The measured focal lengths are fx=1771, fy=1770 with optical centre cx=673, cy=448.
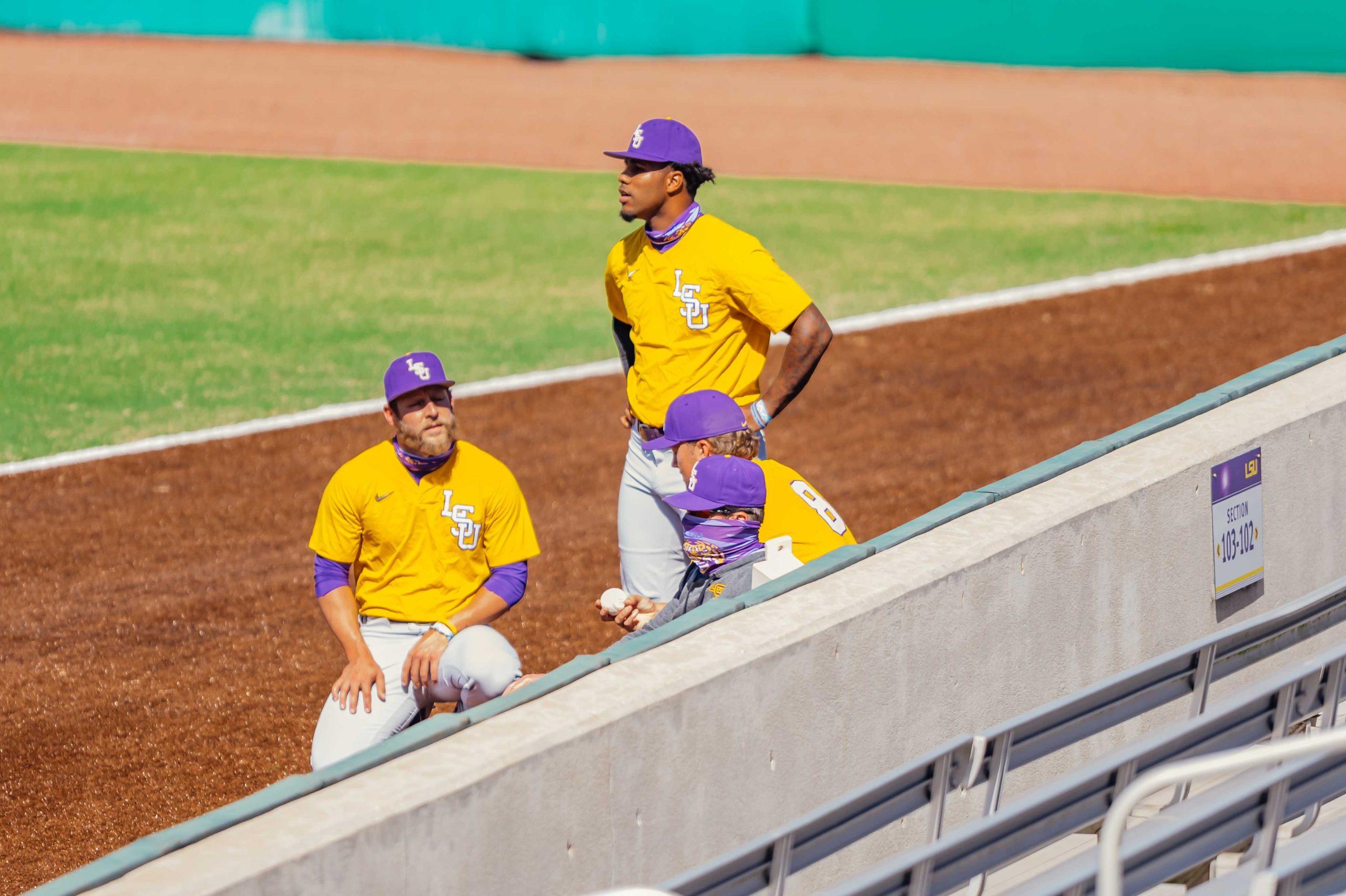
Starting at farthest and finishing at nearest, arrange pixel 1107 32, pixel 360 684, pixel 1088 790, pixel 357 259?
pixel 1107 32 → pixel 357 259 → pixel 360 684 → pixel 1088 790

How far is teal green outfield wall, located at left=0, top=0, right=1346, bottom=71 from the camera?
79.3 feet

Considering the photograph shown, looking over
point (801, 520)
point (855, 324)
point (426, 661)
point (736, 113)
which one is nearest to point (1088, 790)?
point (801, 520)

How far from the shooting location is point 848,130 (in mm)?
22406

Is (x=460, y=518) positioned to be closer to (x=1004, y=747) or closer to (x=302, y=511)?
(x=1004, y=747)

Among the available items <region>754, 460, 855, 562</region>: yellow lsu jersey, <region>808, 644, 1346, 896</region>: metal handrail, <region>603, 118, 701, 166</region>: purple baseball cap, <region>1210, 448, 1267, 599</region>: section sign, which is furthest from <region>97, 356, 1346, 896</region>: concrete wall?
<region>603, 118, 701, 166</region>: purple baseball cap

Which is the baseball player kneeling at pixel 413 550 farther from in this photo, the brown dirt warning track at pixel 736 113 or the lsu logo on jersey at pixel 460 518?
the brown dirt warning track at pixel 736 113

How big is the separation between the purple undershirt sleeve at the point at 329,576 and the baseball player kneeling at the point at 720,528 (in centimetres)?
108

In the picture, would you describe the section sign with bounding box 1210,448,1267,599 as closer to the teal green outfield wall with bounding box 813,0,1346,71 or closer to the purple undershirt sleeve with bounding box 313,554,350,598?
the purple undershirt sleeve with bounding box 313,554,350,598

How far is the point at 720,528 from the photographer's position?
5707mm

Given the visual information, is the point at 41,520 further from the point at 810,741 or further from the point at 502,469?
the point at 810,741

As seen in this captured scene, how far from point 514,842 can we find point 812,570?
1.41m

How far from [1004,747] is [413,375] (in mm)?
2462

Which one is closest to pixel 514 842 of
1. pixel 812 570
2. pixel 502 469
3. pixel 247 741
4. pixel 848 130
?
pixel 812 570

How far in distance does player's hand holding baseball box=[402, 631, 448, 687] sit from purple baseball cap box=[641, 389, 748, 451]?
1065 mm
